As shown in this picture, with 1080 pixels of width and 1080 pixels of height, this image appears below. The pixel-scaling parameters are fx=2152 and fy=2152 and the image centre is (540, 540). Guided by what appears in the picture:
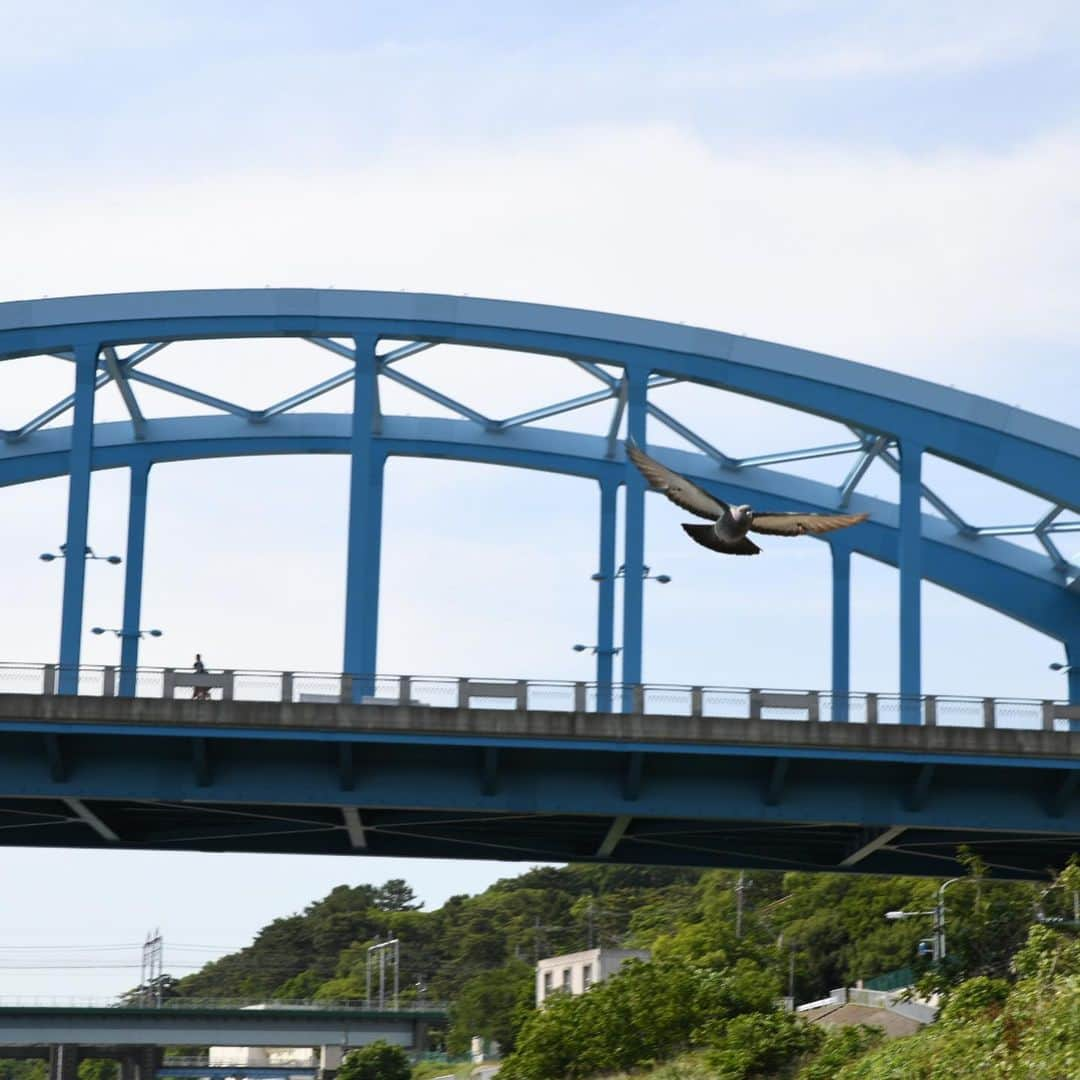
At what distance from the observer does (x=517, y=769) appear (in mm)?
35969

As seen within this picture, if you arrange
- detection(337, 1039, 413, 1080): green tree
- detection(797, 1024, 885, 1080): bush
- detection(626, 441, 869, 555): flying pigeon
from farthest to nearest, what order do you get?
detection(337, 1039, 413, 1080): green tree
detection(797, 1024, 885, 1080): bush
detection(626, 441, 869, 555): flying pigeon

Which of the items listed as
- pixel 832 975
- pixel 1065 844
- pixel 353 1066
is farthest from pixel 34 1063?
pixel 1065 844

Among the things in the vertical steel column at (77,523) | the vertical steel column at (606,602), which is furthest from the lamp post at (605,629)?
the vertical steel column at (77,523)

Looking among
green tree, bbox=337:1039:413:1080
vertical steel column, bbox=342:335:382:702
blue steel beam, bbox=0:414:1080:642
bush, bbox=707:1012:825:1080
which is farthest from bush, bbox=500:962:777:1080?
green tree, bbox=337:1039:413:1080

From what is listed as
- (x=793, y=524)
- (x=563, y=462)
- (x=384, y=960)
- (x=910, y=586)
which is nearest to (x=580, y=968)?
(x=384, y=960)

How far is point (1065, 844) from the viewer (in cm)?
4022

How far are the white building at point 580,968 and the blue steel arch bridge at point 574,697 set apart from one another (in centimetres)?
4609

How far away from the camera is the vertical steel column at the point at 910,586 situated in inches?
1585

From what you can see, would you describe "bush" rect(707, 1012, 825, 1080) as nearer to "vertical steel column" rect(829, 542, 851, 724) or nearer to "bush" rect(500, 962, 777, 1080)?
"bush" rect(500, 962, 777, 1080)

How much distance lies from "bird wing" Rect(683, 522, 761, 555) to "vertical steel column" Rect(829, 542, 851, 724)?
15.6 m

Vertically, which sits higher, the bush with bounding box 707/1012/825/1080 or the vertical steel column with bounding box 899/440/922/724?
the vertical steel column with bounding box 899/440/922/724

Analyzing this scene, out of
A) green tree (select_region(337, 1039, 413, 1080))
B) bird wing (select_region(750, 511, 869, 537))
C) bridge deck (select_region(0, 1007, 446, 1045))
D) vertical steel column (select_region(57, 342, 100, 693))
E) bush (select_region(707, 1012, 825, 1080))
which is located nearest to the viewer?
bird wing (select_region(750, 511, 869, 537))

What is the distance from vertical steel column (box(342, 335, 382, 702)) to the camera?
40.0 metres

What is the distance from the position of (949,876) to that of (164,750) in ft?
52.7
